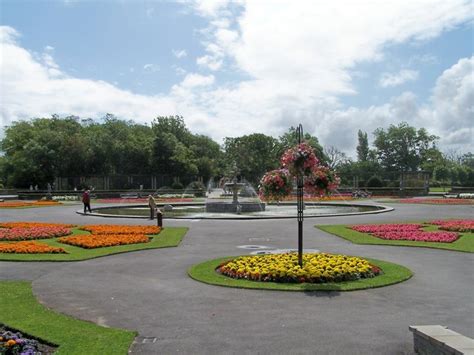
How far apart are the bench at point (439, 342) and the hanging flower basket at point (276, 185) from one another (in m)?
6.10

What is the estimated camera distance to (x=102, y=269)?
40.4 feet

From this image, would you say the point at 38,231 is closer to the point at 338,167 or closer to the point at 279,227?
the point at 279,227

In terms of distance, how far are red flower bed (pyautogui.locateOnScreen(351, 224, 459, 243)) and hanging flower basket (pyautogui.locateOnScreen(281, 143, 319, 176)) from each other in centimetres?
819

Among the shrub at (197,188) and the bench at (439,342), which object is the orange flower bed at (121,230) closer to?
the bench at (439,342)

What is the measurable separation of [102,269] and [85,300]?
326 centimetres

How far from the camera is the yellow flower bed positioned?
407 inches

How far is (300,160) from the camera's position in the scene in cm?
1107

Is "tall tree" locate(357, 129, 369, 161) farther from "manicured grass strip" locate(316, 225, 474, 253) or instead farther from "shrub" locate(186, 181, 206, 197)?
"manicured grass strip" locate(316, 225, 474, 253)

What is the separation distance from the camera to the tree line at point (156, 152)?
2719 inches

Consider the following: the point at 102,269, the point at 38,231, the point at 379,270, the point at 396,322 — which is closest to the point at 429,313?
the point at 396,322

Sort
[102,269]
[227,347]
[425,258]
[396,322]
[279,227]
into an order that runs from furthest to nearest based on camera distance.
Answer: [279,227]
[425,258]
[102,269]
[396,322]
[227,347]

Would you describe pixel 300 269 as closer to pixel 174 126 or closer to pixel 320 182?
pixel 320 182

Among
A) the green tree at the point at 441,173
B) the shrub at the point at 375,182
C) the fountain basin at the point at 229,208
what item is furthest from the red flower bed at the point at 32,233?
the green tree at the point at 441,173

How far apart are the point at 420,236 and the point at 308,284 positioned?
9.50 meters
